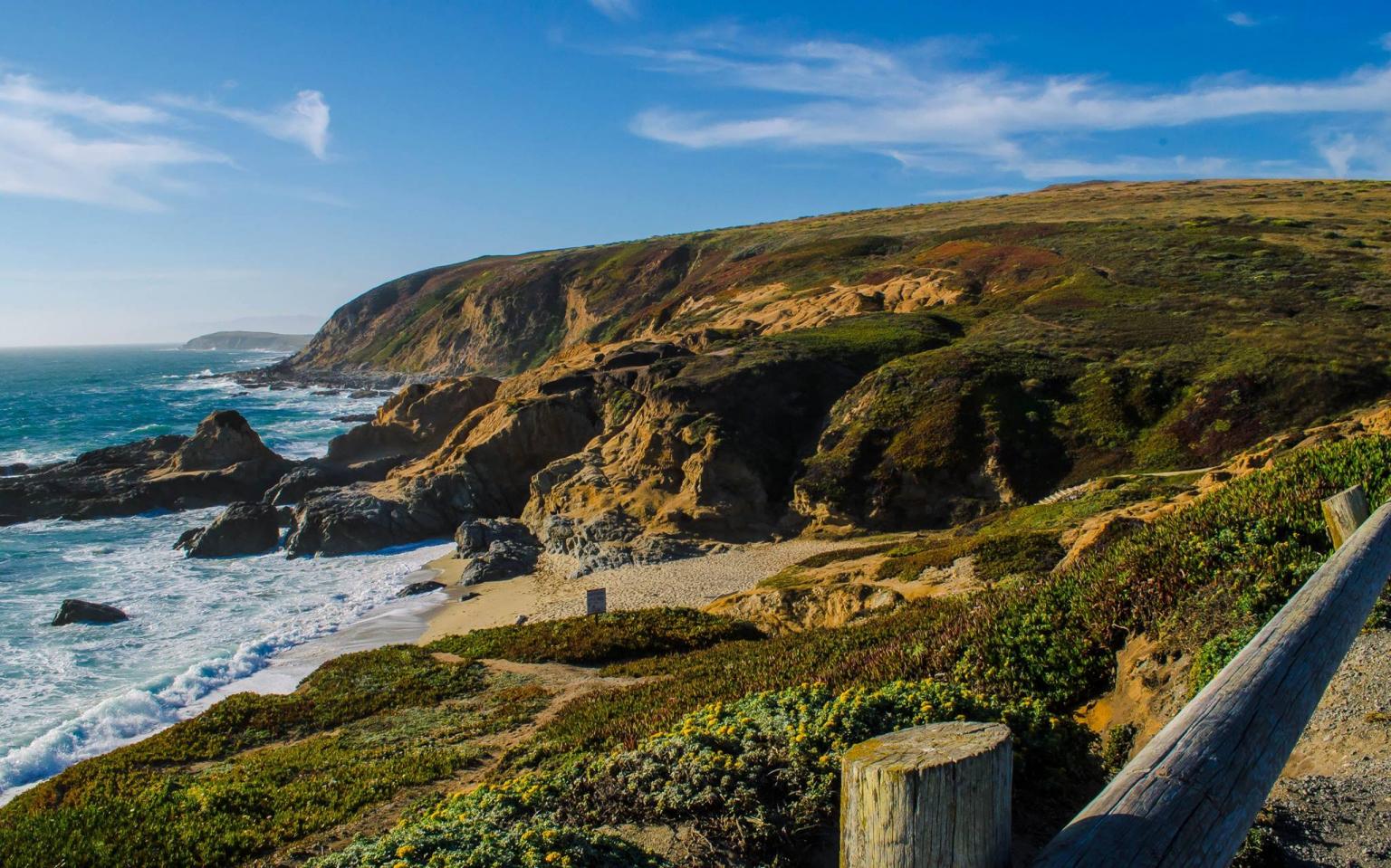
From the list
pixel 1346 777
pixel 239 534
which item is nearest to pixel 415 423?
pixel 239 534

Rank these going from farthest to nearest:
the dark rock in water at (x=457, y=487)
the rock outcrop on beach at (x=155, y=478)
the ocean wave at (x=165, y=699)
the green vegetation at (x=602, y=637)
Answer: the rock outcrop on beach at (x=155, y=478) → the dark rock in water at (x=457, y=487) → the green vegetation at (x=602, y=637) → the ocean wave at (x=165, y=699)

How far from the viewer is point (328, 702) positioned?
15.1m

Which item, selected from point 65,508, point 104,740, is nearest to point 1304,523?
point 104,740

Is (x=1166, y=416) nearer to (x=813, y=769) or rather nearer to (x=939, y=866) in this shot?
(x=813, y=769)

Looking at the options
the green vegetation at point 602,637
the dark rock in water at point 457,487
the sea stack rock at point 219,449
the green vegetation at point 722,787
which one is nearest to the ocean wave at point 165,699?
the green vegetation at point 602,637

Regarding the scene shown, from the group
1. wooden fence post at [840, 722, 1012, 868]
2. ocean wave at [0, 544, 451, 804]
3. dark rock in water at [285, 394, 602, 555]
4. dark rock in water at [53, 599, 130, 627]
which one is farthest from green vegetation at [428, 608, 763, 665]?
dark rock in water at [285, 394, 602, 555]

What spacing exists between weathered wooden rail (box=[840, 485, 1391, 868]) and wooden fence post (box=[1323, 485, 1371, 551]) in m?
Answer: 4.40

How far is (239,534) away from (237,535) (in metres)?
0.08

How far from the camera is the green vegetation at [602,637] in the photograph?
56.4 feet

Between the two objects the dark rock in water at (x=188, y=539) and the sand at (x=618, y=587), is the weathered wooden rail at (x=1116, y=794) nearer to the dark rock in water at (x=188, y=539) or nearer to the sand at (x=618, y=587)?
the sand at (x=618, y=587)

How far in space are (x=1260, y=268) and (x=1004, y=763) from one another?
170 ft

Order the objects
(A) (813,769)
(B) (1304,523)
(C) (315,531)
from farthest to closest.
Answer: (C) (315,531) < (B) (1304,523) < (A) (813,769)

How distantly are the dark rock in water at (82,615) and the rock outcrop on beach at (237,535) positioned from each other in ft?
28.9

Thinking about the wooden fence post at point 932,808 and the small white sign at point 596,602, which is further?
→ the small white sign at point 596,602
